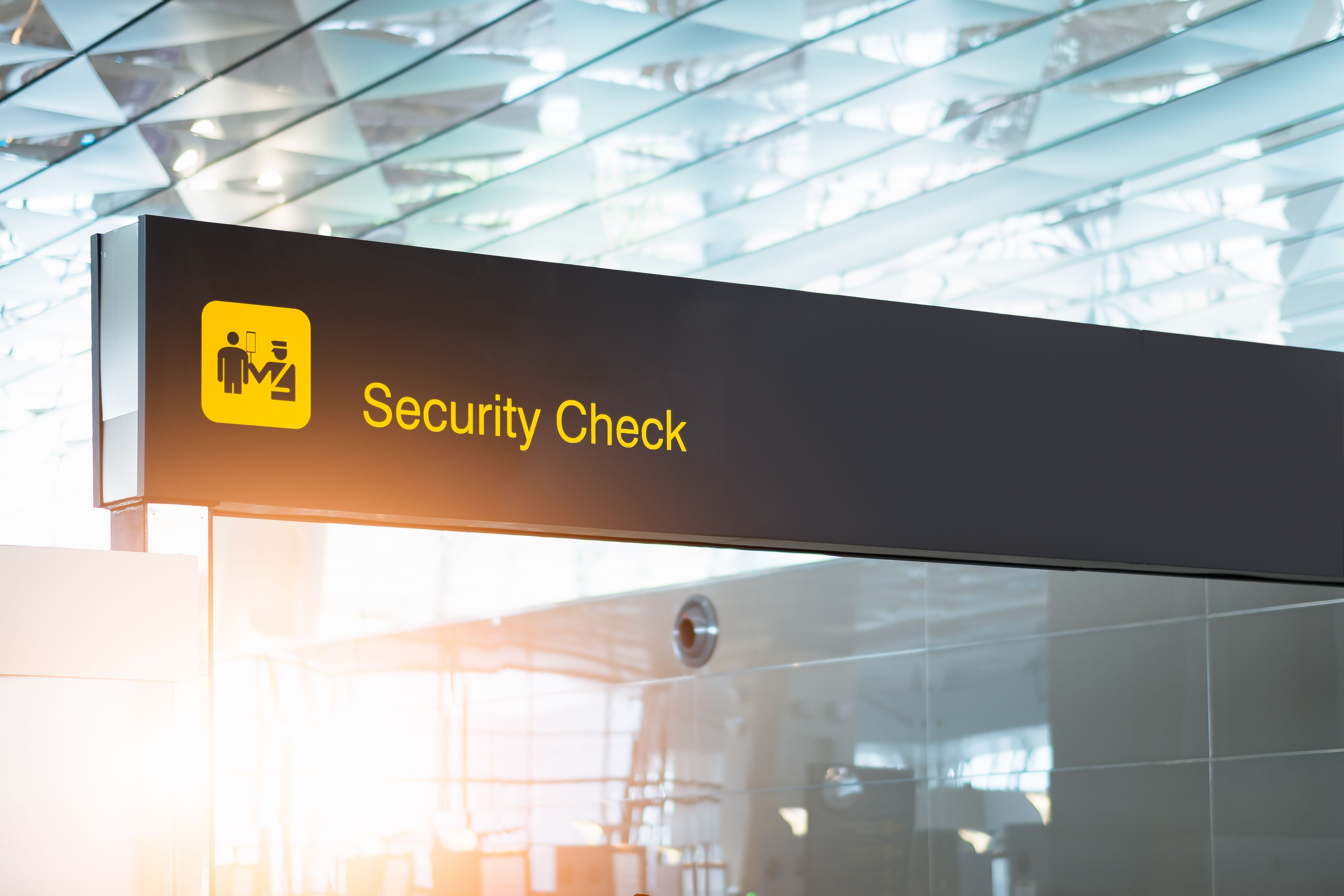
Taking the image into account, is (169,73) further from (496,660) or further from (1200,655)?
(1200,655)

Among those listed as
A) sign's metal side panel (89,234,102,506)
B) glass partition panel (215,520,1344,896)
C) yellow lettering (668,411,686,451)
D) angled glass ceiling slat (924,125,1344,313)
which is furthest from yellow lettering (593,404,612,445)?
angled glass ceiling slat (924,125,1344,313)

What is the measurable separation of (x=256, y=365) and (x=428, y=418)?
0.64m

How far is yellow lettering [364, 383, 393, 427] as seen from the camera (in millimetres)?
5434

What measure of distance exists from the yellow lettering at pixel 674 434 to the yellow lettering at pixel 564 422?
353 mm

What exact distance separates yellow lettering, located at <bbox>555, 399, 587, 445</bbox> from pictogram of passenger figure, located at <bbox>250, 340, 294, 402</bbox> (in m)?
1.00

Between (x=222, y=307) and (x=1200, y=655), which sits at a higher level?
(x=222, y=307)

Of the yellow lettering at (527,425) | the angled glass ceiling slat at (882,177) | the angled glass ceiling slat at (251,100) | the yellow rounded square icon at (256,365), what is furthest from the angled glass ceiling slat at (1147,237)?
the yellow rounded square icon at (256,365)

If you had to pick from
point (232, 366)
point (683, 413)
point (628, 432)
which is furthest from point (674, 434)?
point (232, 366)

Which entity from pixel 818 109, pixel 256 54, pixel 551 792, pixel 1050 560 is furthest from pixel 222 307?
pixel 551 792

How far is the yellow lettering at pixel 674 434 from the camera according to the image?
19.5 feet

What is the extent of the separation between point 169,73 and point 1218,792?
939 centimetres

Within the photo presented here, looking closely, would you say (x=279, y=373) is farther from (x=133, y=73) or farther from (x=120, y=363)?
(x=133, y=73)

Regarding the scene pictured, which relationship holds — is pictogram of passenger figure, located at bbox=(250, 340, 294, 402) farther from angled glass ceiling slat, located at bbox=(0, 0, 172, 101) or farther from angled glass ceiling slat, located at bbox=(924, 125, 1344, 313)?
angled glass ceiling slat, located at bbox=(924, 125, 1344, 313)

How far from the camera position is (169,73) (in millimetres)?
10789
